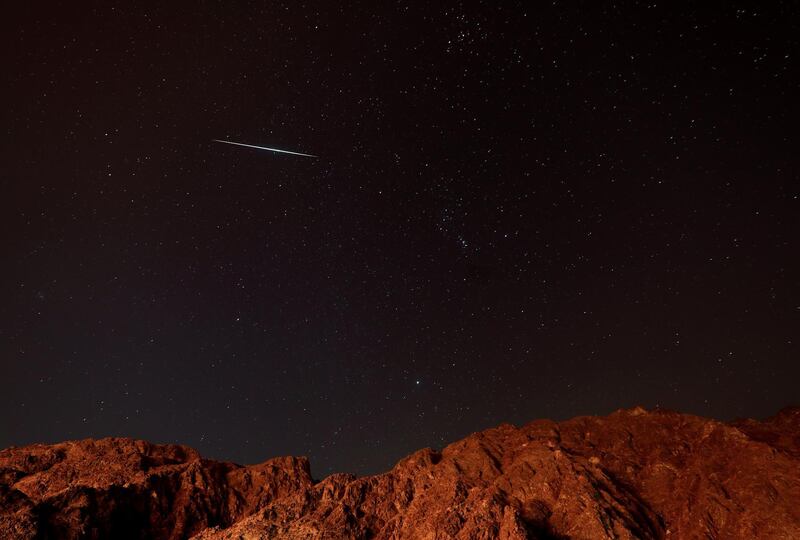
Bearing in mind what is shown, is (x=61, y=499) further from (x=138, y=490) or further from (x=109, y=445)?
(x=109, y=445)

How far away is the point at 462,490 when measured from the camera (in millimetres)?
18328

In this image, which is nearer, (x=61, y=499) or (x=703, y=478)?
(x=61, y=499)

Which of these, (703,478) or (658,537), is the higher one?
(703,478)

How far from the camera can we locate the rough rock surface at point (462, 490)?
14.9 m

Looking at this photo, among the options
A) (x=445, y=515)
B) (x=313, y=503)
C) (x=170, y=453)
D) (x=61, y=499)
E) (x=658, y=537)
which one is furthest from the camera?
(x=170, y=453)

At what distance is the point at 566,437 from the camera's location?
23.8m

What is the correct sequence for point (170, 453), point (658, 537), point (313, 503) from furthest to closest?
point (170, 453) < point (313, 503) < point (658, 537)

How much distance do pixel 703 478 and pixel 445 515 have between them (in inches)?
476

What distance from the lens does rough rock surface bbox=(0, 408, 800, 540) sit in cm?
1495

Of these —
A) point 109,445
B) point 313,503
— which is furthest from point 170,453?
point 313,503

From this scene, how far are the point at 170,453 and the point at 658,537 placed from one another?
24.4 meters

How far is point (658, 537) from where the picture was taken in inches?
650

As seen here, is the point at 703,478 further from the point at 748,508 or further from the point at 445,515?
the point at 445,515

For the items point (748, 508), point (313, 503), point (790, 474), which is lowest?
point (313, 503)
